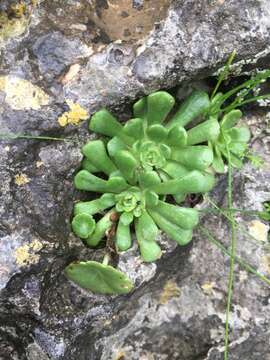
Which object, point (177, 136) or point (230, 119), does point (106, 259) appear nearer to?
point (177, 136)

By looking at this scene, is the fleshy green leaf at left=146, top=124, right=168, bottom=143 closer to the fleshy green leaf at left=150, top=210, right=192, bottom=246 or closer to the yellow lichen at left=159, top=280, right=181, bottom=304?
the fleshy green leaf at left=150, top=210, right=192, bottom=246

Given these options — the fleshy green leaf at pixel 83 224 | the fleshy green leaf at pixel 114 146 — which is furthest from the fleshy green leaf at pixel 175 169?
the fleshy green leaf at pixel 83 224

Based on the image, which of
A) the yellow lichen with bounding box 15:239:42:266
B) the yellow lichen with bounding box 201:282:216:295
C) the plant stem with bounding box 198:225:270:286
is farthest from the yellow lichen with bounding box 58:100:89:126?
the yellow lichen with bounding box 201:282:216:295

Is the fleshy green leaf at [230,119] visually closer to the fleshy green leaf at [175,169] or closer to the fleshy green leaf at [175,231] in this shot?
the fleshy green leaf at [175,169]

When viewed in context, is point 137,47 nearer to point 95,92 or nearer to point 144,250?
point 95,92

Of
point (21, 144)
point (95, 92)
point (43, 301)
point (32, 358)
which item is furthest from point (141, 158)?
point (32, 358)

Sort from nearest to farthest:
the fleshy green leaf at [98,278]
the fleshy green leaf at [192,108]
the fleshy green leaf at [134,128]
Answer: the fleshy green leaf at [98,278] → the fleshy green leaf at [134,128] → the fleshy green leaf at [192,108]
